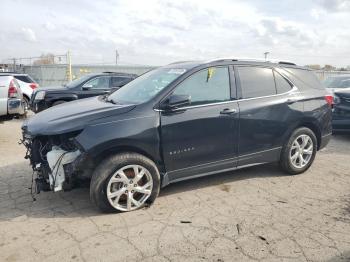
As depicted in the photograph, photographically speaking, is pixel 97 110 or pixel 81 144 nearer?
pixel 81 144

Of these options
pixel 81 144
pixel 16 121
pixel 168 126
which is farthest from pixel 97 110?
pixel 16 121

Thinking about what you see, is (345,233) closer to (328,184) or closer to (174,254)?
(328,184)

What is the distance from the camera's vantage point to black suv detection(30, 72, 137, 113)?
32.0 feet

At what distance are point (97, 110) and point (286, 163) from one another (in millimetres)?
2915

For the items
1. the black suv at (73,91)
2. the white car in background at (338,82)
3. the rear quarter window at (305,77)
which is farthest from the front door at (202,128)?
the white car in background at (338,82)

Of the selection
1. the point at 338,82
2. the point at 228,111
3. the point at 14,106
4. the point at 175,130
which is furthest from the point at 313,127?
the point at 14,106

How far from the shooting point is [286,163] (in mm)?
5117

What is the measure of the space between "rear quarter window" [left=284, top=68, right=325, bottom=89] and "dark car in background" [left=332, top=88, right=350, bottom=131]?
265cm

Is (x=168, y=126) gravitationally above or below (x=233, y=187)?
above

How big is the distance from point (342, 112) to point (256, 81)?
4.02m

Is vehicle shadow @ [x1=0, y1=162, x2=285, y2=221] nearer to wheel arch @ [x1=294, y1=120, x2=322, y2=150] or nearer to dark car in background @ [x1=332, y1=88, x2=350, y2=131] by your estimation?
wheel arch @ [x1=294, y1=120, x2=322, y2=150]

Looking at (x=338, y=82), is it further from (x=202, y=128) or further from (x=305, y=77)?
(x=202, y=128)

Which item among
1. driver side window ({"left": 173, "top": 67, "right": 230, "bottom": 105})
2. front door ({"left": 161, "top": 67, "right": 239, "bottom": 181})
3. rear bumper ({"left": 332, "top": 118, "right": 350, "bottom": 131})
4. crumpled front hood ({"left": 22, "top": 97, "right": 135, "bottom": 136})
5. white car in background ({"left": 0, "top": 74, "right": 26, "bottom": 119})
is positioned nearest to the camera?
crumpled front hood ({"left": 22, "top": 97, "right": 135, "bottom": 136})

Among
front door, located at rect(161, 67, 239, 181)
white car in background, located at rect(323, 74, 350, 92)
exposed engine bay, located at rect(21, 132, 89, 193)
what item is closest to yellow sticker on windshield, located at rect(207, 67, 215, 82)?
front door, located at rect(161, 67, 239, 181)
